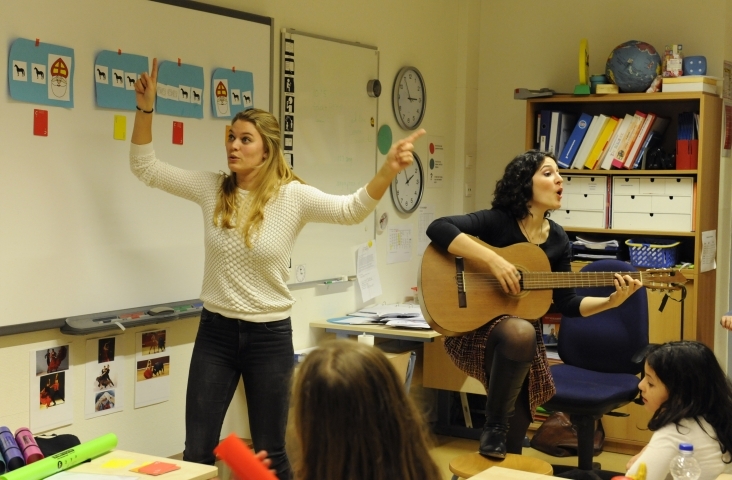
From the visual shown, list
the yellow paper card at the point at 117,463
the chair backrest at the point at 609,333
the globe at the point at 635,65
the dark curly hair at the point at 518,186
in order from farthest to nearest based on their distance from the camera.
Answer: the globe at the point at 635,65
the chair backrest at the point at 609,333
the dark curly hair at the point at 518,186
the yellow paper card at the point at 117,463

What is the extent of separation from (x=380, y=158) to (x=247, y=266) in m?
1.90

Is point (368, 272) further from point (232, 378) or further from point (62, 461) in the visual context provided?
point (62, 461)

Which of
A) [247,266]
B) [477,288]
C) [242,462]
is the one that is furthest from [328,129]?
[242,462]

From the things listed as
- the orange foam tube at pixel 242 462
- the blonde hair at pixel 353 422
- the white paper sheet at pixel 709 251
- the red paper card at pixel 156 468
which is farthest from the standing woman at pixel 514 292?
the orange foam tube at pixel 242 462

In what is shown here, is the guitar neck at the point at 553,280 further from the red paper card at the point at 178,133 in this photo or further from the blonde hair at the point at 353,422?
the blonde hair at the point at 353,422

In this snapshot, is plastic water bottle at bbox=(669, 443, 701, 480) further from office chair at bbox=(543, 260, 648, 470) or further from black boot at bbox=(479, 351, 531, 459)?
office chair at bbox=(543, 260, 648, 470)

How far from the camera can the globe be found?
4551 millimetres

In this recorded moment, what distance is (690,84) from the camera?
14.5ft

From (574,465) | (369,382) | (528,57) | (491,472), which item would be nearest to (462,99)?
(528,57)

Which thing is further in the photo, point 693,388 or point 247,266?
point 247,266

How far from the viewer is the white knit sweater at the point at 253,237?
9.09 feet

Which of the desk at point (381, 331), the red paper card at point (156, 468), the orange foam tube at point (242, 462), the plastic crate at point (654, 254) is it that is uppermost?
the plastic crate at point (654, 254)

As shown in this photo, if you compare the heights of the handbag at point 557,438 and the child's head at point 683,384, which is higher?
the child's head at point 683,384

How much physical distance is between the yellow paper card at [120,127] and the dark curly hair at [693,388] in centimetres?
191
